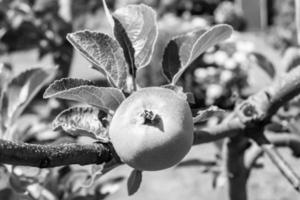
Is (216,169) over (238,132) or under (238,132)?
under

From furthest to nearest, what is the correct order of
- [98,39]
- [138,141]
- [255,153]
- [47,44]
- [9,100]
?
[47,44] < [255,153] < [9,100] < [98,39] < [138,141]

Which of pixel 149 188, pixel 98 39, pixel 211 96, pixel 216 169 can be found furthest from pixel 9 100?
pixel 211 96

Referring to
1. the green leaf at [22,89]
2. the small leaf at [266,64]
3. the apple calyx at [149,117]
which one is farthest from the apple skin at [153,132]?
the small leaf at [266,64]

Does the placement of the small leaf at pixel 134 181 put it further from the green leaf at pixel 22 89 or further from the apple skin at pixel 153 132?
the green leaf at pixel 22 89

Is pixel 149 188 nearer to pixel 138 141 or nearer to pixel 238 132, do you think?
pixel 238 132

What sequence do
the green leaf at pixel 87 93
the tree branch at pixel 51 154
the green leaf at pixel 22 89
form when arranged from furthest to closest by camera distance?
the green leaf at pixel 22 89 → the green leaf at pixel 87 93 → the tree branch at pixel 51 154

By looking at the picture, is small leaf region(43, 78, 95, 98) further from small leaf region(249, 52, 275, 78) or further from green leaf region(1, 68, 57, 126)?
small leaf region(249, 52, 275, 78)

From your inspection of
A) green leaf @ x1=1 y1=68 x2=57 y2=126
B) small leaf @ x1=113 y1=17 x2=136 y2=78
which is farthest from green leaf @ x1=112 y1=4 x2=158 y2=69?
green leaf @ x1=1 y1=68 x2=57 y2=126
